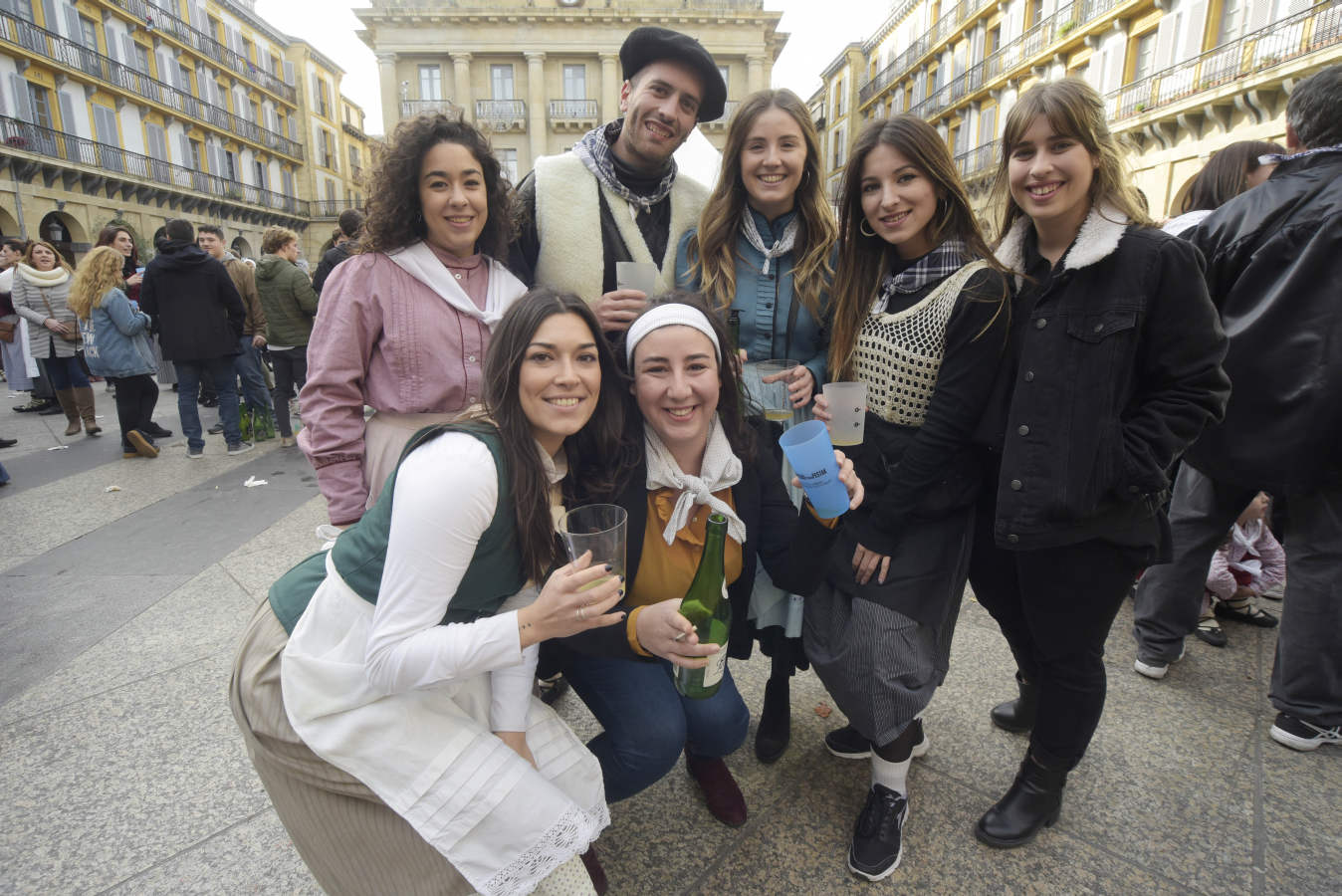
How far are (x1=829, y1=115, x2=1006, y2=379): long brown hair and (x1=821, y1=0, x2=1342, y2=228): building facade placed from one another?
162 inches

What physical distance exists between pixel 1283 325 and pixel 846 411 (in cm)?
167

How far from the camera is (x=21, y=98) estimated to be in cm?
2047

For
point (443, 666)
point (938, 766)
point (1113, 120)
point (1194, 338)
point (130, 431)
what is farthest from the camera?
point (1113, 120)

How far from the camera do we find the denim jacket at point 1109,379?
5.44 feet

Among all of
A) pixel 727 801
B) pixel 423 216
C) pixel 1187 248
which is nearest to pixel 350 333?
pixel 423 216

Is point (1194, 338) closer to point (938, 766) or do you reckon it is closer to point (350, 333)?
point (938, 766)

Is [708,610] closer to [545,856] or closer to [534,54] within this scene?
[545,856]

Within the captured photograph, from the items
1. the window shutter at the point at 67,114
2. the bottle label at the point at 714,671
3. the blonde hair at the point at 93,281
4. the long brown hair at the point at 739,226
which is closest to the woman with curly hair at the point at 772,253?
the long brown hair at the point at 739,226

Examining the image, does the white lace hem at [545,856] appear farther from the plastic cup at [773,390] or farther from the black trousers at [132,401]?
the black trousers at [132,401]

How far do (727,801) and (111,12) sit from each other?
35.5 metres

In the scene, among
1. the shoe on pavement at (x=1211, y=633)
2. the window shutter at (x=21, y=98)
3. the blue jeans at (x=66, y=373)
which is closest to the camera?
the shoe on pavement at (x=1211, y=633)

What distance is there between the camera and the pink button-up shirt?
2076 mm

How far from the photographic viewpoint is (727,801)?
2117mm

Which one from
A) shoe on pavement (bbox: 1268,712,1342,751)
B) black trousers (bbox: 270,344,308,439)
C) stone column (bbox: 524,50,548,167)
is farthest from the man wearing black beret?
stone column (bbox: 524,50,548,167)
